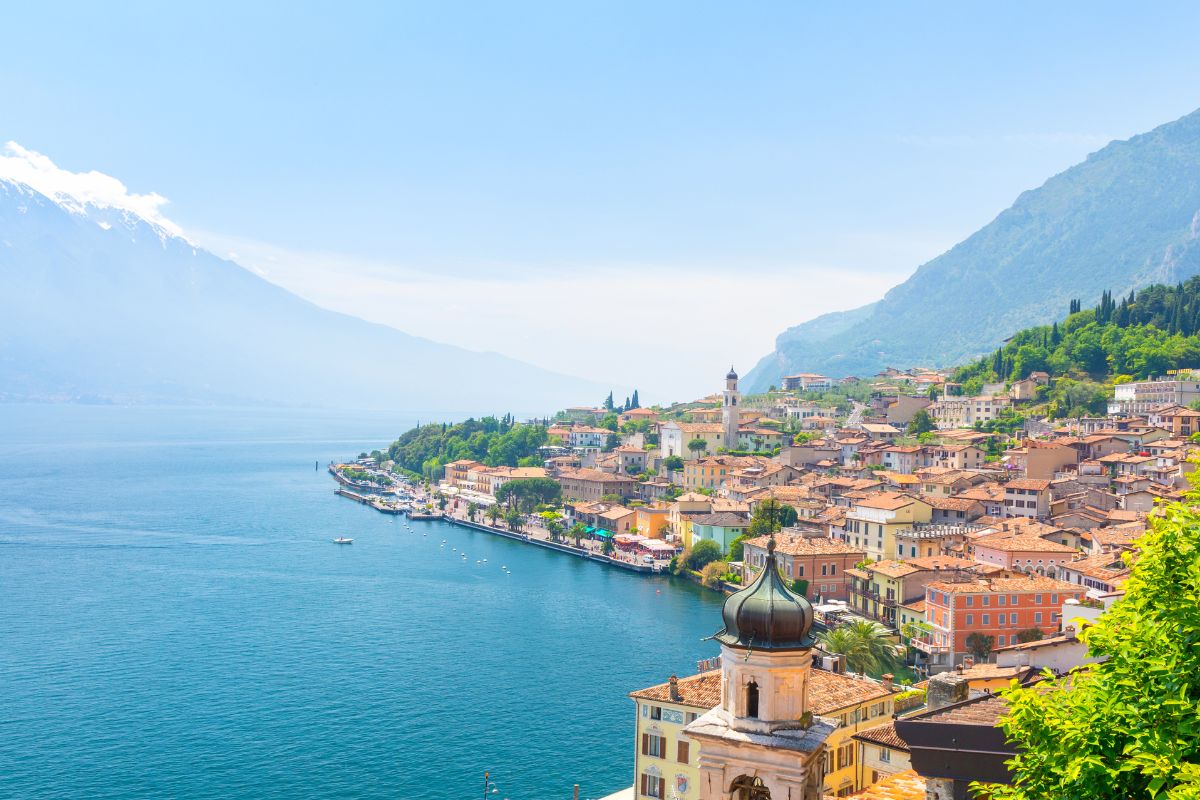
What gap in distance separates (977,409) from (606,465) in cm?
4290

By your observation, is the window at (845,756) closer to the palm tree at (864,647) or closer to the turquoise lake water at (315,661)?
the turquoise lake water at (315,661)

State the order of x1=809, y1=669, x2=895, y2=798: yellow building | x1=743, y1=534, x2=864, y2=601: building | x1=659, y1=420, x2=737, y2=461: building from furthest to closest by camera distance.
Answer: x1=659, y1=420, x2=737, y2=461: building
x1=743, y1=534, x2=864, y2=601: building
x1=809, y1=669, x2=895, y2=798: yellow building

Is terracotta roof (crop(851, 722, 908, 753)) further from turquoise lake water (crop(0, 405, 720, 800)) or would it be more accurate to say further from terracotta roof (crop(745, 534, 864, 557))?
terracotta roof (crop(745, 534, 864, 557))

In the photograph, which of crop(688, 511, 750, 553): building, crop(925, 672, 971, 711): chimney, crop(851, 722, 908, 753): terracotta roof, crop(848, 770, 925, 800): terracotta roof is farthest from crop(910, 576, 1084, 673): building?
crop(848, 770, 925, 800): terracotta roof

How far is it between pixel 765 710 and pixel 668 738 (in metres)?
19.6

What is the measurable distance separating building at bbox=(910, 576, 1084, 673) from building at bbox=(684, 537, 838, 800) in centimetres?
3917

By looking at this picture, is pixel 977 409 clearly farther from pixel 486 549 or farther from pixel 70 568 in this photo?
pixel 70 568

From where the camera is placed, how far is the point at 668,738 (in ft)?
96.7

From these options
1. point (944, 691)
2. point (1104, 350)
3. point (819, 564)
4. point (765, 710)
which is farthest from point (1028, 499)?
point (765, 710)

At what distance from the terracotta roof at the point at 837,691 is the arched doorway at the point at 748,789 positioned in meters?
16.2

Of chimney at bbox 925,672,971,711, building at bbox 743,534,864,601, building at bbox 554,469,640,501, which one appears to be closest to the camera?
chimney at bbox 925,672,971,711

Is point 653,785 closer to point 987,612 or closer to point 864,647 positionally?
point 864,647

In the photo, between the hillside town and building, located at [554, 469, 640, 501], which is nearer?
the hillside town

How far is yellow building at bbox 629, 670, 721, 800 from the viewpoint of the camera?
95.2ft
